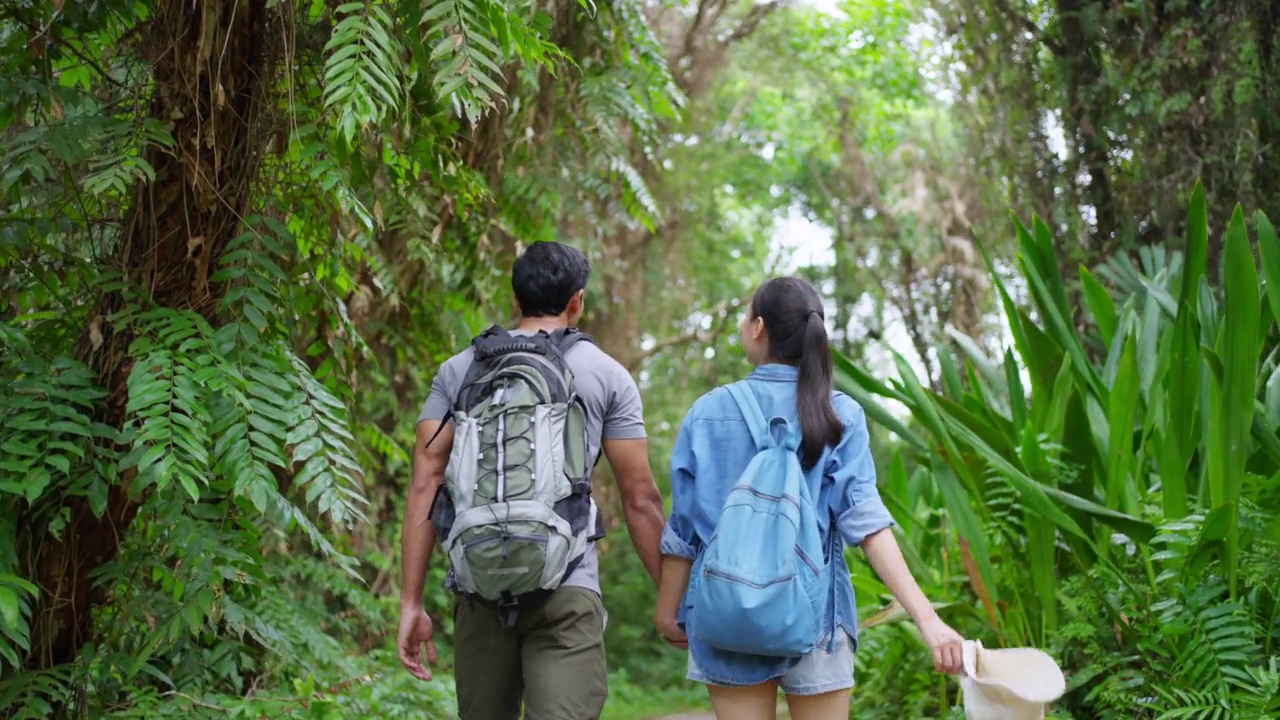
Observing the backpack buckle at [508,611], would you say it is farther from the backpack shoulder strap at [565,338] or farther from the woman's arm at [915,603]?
the woman's arm at [915,603]

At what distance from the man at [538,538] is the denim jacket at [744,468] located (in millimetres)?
123

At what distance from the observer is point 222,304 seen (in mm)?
3438

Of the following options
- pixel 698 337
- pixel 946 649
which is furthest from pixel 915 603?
pixel 698 337

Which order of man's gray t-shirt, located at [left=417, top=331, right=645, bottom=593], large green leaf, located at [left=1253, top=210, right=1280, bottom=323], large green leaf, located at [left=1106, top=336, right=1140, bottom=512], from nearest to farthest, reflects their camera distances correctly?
1. man's gray t-shirt, located at [left=417, top=331, right=645, bottom=593]
2. large green leaf, located at [left=1253, top=210, right=1280, bottom=323]
3. large green leaf, located at [left=1106, top=336, right=1140, bottom=512]

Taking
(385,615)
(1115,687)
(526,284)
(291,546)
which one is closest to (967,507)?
(1115,687)

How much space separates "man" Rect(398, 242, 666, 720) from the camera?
2855 mm

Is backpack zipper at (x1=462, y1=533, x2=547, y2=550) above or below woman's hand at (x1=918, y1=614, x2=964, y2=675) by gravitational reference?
above

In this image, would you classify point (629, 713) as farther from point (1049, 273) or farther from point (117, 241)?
point (117, 241)

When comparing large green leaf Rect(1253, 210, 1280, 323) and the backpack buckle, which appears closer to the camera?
the backpack buckle

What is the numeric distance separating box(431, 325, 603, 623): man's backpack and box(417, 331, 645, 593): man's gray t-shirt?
0.23 ft

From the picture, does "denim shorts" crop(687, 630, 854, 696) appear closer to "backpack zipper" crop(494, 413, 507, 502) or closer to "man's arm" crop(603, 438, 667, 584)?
"man's arm" crop(603, 438, 667, 584)

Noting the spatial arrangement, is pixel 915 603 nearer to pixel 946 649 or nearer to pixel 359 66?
pixel 946 649

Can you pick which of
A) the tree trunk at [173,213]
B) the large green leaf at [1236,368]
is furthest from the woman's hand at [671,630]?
the large green leaf at [1236,368]

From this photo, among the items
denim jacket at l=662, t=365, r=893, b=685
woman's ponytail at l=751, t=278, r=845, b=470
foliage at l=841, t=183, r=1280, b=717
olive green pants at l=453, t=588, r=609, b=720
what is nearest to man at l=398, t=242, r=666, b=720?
olive green pants at l=453, t=588, r=609, b=720
